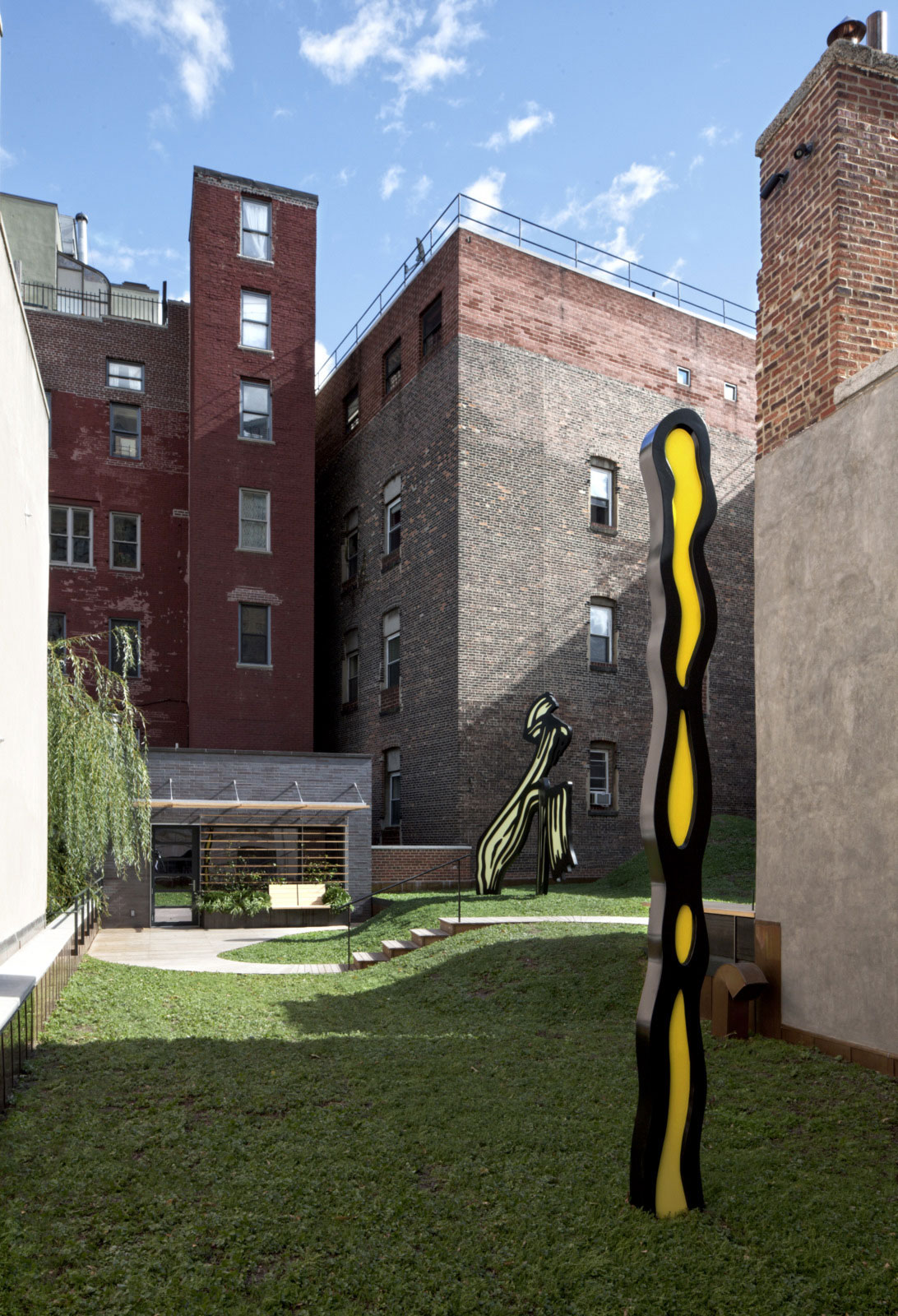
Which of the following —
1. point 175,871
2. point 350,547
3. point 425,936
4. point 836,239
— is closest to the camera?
point 836,239

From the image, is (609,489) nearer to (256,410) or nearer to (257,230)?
(256,410)

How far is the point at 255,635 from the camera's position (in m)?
25.5

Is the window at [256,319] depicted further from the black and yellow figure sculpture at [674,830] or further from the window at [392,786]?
the black and yellow figure sculpture at [674,830]

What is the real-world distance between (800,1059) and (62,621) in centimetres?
2403

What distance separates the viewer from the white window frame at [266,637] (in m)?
25.2

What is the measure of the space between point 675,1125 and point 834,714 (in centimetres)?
414

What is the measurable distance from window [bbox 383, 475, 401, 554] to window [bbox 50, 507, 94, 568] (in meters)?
8.46

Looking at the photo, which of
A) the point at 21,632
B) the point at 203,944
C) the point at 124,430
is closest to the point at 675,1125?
the point at 21,632

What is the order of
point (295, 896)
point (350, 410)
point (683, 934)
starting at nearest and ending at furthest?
point (683, 934) < point (295, 896) < point (350, 410)

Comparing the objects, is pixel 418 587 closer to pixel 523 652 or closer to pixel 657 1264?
pixel 523 652

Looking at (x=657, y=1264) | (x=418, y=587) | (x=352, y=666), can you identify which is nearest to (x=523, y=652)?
(x=418, y=587)

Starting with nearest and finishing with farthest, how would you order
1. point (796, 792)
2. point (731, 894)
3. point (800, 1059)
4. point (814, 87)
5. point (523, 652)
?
point (800, 1059) → point (796, 792) → point (814, 87) → point (731, 894) → point (523, 652)

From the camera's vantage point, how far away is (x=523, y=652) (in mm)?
23172

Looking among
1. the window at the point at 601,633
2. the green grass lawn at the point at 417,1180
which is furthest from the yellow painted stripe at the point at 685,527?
the window at the point at 601,633
